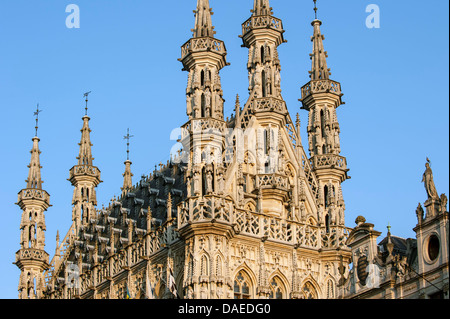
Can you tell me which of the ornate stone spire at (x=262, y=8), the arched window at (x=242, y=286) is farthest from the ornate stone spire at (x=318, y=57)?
the arched window at (x=242, y=286)

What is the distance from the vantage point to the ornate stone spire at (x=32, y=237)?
7651 centimetres

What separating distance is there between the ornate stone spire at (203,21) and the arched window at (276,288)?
1479cm

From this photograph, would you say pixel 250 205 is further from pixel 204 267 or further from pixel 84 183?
pixel 84 183

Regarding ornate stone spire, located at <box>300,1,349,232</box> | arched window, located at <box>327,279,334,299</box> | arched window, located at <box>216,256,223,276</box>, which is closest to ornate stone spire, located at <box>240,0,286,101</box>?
ornate stone spire, located at <box>300,1,349,232</box>

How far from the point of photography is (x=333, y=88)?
62.3 meters

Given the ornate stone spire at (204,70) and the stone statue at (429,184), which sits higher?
the ornate stone spire at (204,70)

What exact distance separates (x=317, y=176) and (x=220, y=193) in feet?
34.8

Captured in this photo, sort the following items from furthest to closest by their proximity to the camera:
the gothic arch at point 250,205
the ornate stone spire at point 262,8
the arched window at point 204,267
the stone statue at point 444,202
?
the ornate stone spire at point 262,8 → the gothic arch at point 250,205 → the arched window at point 204,267 → the stone statue at point 444,202

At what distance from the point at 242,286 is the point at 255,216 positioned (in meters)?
4.20

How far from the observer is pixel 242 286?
5316cm

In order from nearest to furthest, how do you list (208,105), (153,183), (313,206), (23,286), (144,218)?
(208,105) → (313,206) → (144,218) → (153,183) → (23,286)

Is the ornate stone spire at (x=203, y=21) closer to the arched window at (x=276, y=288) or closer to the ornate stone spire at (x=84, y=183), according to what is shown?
the arched window at (x=276, y=288)
